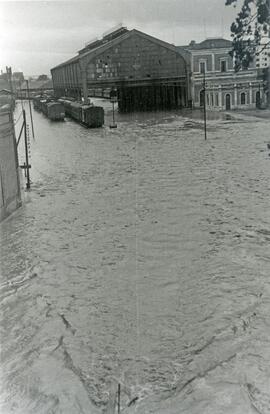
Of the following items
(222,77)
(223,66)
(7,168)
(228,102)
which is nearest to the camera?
(7,168)

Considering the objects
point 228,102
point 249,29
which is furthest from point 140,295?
point 228,102

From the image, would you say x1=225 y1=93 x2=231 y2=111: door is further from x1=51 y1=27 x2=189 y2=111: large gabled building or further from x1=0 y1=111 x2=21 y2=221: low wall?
x1=0 y1=111 x2=21 y2=221: low wall

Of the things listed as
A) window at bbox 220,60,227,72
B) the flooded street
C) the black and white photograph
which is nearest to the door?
window at bbox 220,60,227,72

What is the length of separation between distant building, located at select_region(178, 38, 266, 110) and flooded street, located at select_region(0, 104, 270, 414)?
1314 inches

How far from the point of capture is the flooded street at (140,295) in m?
6.53

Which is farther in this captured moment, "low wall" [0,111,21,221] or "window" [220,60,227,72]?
"window" [220,60,227,72]

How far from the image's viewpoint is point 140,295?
30.4 feet

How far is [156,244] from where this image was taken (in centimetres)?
1197

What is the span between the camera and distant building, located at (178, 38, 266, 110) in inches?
2014

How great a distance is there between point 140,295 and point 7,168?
669 cm

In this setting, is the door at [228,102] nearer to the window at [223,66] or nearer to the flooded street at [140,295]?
the window at [223,66]

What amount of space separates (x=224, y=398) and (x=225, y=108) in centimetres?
4800

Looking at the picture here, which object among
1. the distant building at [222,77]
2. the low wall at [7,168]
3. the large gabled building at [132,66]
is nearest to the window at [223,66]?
the distant building at [222,77]

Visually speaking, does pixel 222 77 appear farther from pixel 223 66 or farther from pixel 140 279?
pixel 140 279
